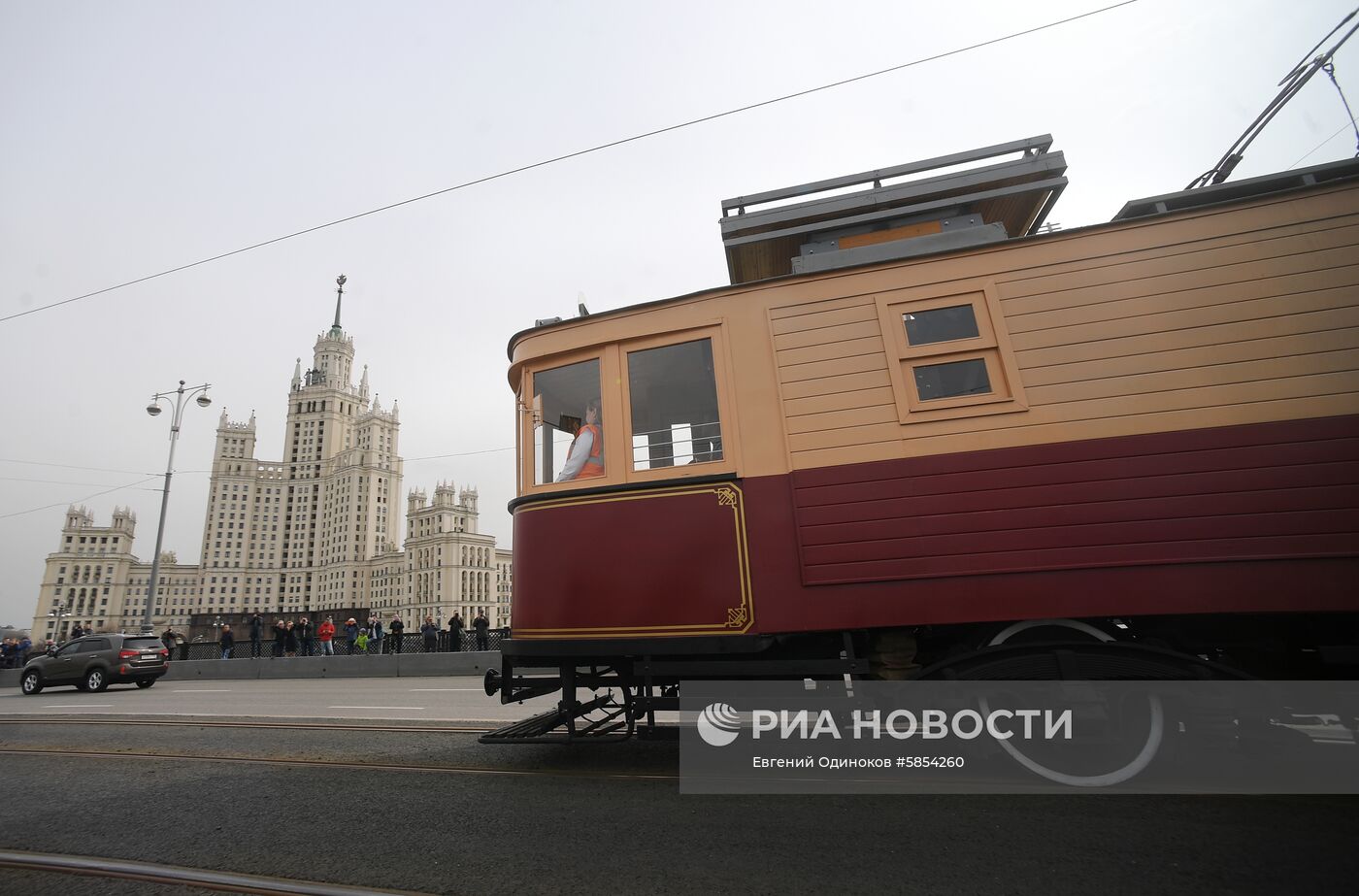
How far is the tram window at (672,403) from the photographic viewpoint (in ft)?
14.0

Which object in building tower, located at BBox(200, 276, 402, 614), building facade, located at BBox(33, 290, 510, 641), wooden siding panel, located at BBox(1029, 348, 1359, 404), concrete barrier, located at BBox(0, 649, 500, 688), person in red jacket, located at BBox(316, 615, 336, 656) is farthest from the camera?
building tower, located at BBox(200, 276, 402, 614)

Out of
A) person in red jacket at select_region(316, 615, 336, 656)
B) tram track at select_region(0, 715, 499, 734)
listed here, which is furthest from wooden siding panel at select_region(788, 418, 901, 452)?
person in red jacket at select_region(316, 615, 336, 656)

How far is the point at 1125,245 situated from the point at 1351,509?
188 centimetres

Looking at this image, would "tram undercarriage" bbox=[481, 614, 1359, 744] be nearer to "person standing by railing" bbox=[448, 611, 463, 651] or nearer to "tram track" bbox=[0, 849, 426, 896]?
"tram track" bbox=[0, 849, 426, 896]

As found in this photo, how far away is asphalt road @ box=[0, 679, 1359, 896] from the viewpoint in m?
2.38

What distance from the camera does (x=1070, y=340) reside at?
3684mm

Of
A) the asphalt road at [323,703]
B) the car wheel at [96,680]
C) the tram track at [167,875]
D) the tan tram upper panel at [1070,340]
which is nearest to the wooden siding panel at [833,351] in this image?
the tan tram upper panel at [1070,340]

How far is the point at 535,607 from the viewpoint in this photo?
13.6 feet

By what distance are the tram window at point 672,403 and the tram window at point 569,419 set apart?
33cm

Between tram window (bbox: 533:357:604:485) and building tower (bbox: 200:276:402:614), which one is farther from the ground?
building tower (bbox: 200:276:402:614)

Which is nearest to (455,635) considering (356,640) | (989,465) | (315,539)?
(356,640)

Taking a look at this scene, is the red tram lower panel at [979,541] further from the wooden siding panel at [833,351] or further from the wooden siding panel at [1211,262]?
the wooden siding panel at [1211,262]

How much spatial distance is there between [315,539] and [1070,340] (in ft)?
463

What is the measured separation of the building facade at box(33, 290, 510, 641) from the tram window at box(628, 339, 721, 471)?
4050 inches
